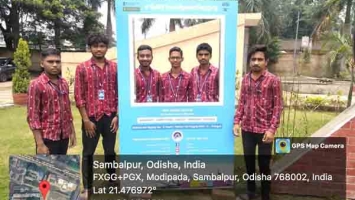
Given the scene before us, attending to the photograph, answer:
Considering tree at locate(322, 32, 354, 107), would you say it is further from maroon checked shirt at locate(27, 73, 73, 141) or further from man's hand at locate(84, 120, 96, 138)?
maroon checked shirt at locate(27, 73, 73, 141)

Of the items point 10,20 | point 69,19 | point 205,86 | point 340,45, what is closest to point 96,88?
point 205,86

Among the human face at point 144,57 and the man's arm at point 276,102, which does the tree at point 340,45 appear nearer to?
the man's arm at point 276,102

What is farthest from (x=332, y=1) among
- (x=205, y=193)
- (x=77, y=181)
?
(x=77, y=181)

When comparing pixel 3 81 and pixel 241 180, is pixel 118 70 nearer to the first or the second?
pixel 241 180

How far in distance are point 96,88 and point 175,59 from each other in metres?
0.66

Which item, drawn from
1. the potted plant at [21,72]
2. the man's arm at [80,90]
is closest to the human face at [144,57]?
the man's arm at [80,90]

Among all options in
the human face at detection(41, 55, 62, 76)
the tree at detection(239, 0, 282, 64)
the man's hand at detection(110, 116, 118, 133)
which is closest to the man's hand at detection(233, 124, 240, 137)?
the man's hand at detection(110, 116, 118, 133)

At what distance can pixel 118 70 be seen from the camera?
8.87ft

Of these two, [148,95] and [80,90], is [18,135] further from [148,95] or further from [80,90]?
[148,95]

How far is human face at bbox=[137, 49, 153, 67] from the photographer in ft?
9.07

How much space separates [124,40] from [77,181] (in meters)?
1.10

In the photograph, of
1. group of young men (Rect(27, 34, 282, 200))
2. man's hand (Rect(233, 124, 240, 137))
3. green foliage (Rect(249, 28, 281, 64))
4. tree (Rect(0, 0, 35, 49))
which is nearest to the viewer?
group of young men (Rect(27, 34, 282, 200))

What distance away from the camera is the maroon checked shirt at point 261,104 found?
2.73m

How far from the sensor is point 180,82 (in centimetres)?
285
